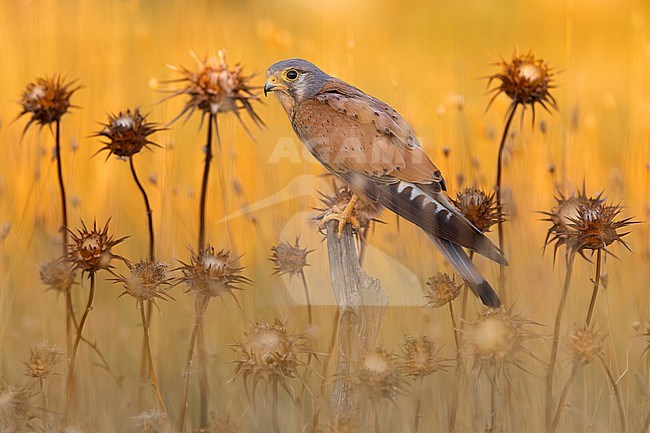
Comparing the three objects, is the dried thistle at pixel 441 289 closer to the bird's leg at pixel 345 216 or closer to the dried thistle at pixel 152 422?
the bird's leg at pixel 345 216

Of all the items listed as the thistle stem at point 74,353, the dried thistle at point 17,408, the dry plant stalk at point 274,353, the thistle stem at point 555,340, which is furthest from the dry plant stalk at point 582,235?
the dried thistle at point 17,408

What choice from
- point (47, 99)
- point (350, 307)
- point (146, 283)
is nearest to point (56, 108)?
point (47, 99)

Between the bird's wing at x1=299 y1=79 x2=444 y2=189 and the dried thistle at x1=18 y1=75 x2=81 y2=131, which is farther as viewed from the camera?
the dried thistle at x1=18 y1=75 x2=81 y2=131

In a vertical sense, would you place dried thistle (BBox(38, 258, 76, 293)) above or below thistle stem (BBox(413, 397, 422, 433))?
above

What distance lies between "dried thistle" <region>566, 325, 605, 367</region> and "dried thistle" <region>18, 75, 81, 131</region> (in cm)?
100

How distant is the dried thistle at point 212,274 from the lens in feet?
4.69

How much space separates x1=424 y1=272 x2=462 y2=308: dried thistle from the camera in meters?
1.41

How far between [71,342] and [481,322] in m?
0.74

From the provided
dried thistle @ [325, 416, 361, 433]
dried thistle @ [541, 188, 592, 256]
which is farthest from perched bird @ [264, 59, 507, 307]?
dried thistle @ [325, 416, 361, 433]

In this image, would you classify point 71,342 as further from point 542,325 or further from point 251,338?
point 542,325

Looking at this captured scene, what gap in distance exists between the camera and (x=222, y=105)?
56.2 inches

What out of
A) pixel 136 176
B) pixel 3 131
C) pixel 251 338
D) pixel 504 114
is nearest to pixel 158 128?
pixel 136 176

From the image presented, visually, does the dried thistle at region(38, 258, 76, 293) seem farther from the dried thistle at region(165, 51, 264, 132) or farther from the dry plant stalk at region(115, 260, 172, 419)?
the dried thistle at region(165, 51, 264, 132)

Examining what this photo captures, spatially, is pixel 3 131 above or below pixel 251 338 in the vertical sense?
above
